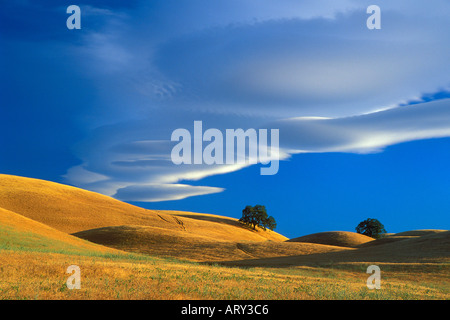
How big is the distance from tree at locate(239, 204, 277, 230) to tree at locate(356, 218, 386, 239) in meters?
25.6

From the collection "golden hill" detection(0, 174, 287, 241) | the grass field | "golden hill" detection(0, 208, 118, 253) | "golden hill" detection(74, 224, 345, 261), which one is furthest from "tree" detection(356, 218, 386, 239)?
"golden hill" detection(0, 208, 118, 253)

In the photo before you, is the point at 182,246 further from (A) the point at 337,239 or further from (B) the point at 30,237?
(A) the point at 337,239

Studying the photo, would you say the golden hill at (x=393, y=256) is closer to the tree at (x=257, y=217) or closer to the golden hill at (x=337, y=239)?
the golden hill at (x=337, y=239)

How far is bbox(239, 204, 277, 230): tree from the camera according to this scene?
11619 centimetres

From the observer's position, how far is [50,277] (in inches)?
692

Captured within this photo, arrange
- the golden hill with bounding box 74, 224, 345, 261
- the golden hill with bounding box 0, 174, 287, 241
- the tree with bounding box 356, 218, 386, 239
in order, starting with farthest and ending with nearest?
the tree with bounding box 356, 218, 386, 239, the golden hill with bounding box 0, 174, 287, 241, the golden hill with bounding box 74, 224, 345, 261

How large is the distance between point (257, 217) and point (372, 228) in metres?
34.2

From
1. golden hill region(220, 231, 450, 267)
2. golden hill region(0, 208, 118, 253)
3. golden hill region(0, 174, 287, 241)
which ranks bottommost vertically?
golden hill region(220, 231, 450, 267)

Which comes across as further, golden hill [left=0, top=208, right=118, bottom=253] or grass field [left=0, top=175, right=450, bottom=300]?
golden hill [left=0, top=208, right=118, bottom=253]

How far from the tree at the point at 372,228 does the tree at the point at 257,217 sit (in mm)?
25641

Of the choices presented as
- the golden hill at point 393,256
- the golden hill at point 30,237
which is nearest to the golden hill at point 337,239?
the golden hill at point 393,256

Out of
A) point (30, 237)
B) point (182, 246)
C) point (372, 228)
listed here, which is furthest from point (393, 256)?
point (372, 228)

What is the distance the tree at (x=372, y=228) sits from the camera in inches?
4262

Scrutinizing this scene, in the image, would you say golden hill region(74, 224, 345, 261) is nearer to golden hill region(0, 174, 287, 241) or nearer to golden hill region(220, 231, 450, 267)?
golden hill region(220, 231, 450, 267)
